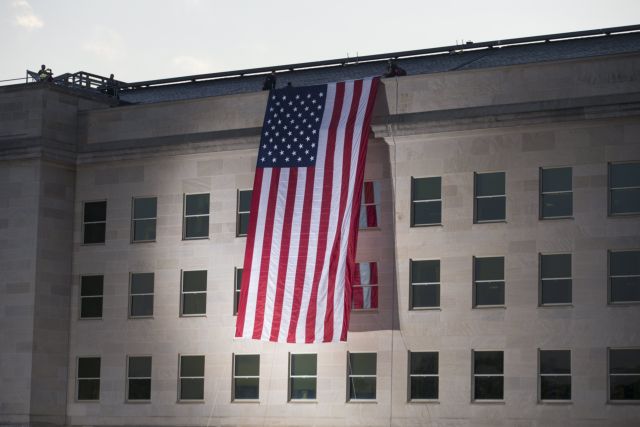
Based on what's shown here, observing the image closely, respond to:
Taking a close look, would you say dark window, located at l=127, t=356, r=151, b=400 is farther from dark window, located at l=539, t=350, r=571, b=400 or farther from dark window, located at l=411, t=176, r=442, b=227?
dark window, located at l=539, t=350, r=571, b=400

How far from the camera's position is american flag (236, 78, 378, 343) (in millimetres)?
58250

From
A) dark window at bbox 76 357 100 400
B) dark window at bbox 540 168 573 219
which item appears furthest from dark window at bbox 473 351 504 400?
dark window at bbox 76 357 100 400

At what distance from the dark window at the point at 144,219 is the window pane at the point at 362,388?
37.8 ft

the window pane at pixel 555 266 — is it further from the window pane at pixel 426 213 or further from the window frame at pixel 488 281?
the window pane at pixel 426 213

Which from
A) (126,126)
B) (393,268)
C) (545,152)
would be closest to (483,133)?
(545,152)

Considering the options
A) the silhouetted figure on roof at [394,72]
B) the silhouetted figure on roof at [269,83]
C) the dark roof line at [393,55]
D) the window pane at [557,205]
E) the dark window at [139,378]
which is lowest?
the dark window at [139,378]

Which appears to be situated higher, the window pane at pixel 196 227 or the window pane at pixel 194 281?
the window pane at pixel 196 227

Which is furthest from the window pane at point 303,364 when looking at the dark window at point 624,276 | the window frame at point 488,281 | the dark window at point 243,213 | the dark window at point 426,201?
the dark window at point 624,276

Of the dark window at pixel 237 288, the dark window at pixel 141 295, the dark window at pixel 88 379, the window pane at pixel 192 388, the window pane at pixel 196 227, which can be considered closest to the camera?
the dark window at pixel 237 288

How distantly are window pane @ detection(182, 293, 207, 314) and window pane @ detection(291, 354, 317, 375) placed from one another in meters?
4.76

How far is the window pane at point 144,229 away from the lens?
64.9m

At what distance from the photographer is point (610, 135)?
5556cm

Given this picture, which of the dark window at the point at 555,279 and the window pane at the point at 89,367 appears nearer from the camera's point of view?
the dark window at the point at 555,279

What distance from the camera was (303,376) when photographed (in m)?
60.4
